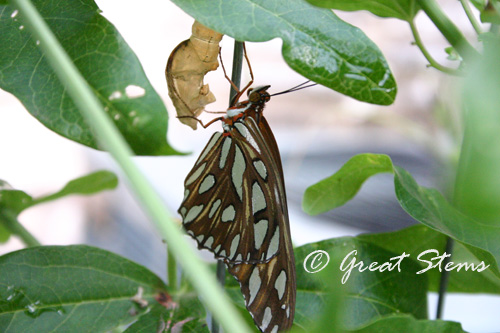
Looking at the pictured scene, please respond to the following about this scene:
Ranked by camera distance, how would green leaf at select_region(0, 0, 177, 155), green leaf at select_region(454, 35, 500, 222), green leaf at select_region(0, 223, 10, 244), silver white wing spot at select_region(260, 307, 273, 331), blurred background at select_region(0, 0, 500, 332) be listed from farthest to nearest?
blurred background at select_region(0, 0, 500, 332)
green leaf at select_region(0, 223, 10, 244)
silver white wing spot at select_region(260, 307, 273, 331)
green leaf at select_region(0, 0, 177, 155)
green leaf at select_region(454, 35, 500, 222)

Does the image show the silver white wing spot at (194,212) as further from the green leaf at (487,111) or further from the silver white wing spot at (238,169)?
the green leaf at (487,111)

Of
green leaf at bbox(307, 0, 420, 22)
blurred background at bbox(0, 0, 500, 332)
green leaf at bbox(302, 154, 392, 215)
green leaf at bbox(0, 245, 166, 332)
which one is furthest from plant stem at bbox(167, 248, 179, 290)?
blurred background at bbox(0, 0, 500, 332)

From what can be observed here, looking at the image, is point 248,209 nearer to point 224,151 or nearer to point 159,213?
point 224,151

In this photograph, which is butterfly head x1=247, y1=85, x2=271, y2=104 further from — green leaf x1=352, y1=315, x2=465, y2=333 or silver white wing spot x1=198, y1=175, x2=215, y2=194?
green leaf x1=352, y1=315, x2=465, y2=333

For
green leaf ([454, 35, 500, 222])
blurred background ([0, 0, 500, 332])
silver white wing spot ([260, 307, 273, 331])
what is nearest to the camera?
green leaf ([454, 35, 500, 222])

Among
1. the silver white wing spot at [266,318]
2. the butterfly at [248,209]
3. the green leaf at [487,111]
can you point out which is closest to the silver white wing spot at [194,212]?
the butterfly at [248,209]

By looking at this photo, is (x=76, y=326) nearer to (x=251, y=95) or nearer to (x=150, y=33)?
(x=251, y=95)

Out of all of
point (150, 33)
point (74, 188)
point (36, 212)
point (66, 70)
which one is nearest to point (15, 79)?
point (66, 70)
